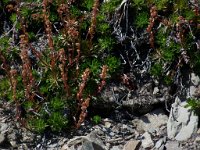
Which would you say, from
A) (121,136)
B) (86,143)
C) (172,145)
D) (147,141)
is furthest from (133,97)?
(86,143)

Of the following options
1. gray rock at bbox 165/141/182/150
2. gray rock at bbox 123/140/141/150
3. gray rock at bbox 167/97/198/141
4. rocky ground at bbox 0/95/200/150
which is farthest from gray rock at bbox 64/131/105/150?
gray rock at bbox 167/97/198/141

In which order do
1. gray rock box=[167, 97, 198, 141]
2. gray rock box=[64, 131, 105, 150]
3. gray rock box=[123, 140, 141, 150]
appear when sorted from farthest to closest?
gray rock box=[167, 97, 198, 141], gray rock box=[123, 140, 141, 150], gray rock box=[64, 131, 105, 150]

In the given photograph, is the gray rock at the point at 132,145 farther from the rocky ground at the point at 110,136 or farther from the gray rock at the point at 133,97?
the gray rock at the point at 133,97

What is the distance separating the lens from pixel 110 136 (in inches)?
231

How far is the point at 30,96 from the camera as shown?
5836 millimetres

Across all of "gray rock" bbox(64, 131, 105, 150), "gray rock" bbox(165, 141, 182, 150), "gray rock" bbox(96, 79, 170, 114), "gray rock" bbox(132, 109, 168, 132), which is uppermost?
"gray rock" bbox(96, 79, 170, 114)

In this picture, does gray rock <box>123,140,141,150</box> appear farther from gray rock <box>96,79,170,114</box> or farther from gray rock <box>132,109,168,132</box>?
gray rock <box>96,79,170,114</box>

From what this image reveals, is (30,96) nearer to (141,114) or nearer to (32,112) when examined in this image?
(32,112)

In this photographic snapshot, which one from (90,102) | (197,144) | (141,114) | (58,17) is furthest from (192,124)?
(58,17)

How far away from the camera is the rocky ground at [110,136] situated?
5.66 metres

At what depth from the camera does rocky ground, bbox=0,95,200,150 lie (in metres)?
5.66

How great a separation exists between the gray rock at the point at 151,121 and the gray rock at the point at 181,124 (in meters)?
0.13

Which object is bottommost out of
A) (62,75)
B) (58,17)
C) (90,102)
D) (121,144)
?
(121,144)

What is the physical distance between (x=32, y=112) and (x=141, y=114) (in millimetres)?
1336
